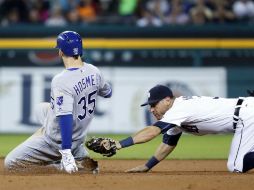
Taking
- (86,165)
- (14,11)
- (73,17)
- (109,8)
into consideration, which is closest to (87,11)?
(73,17)

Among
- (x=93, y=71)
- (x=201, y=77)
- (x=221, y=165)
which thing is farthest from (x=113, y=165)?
(x=201, y=77)

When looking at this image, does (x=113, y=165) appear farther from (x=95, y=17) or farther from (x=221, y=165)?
(x=95, y=17)

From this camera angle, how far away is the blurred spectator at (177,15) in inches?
643

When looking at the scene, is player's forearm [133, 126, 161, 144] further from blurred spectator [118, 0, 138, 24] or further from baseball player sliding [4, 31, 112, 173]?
blurred spectator [118, 0, 138, 24]

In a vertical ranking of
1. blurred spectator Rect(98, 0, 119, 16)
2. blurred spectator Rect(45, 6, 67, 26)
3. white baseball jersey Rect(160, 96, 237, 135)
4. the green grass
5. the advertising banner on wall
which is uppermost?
blurred spectator Rect(98, 0, 119, 16)

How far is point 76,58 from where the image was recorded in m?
8.14

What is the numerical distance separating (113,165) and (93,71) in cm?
212

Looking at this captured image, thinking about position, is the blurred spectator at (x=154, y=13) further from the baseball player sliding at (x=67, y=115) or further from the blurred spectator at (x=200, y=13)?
the baseball player sliding at (x=67, y=115)

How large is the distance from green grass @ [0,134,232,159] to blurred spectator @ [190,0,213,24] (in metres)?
2.49

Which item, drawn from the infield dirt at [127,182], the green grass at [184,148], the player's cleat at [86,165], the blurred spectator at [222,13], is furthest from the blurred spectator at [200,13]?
the infield dirt at [127,182]

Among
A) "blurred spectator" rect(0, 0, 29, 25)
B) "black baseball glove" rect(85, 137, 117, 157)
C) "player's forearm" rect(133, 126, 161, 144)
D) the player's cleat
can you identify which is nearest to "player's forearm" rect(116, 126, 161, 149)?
"player's forearm" rect(133, 126, 161, 144)

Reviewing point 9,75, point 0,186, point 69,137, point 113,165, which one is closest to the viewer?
point 0,186

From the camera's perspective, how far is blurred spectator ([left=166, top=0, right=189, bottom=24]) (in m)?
16.3

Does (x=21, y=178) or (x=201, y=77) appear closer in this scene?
(x=21, y=178)
